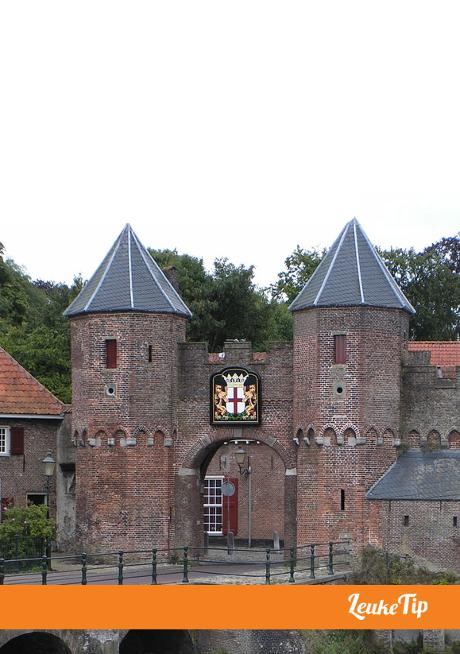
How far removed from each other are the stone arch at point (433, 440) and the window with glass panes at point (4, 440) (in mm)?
12318

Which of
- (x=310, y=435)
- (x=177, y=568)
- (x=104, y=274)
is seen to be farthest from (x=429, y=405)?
(x=104, y=274)

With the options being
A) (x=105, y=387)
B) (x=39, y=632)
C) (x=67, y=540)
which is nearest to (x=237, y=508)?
(x=67, y=540)

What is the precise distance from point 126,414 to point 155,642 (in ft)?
22.7

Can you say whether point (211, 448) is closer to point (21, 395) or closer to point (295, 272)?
point (21, 395)

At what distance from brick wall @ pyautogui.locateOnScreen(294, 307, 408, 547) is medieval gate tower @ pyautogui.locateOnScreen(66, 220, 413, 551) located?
26 mm

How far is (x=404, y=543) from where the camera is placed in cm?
3816

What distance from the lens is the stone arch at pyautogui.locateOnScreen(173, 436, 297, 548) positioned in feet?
134

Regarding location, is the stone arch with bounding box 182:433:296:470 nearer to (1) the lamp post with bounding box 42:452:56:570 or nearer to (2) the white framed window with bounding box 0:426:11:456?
(1) the lamp post with bounding box 42:452:56:570

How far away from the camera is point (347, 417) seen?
1553 inches

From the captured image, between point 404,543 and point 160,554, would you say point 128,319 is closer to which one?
point 160,554

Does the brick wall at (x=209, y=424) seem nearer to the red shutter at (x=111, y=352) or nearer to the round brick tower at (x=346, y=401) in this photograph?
the round brick tower at (x=346, y=401)

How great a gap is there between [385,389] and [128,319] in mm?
7054

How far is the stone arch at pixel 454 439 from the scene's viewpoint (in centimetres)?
3947

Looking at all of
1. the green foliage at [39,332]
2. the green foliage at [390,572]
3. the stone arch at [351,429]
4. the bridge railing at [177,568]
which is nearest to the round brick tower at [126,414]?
the bridge railing at [177,568]
